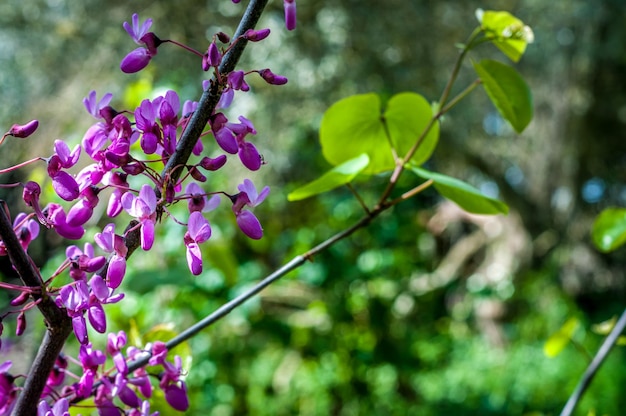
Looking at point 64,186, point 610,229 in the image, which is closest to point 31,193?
point 64,186

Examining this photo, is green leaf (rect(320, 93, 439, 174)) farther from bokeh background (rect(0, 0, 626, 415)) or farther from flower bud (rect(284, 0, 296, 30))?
bokeh background (rect(0, 0, 626, 415))

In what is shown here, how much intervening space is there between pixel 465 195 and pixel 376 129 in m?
0.09

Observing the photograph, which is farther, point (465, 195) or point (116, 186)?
point (465, 195)

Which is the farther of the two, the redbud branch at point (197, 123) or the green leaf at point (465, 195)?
the green leaf at point (465, 195)

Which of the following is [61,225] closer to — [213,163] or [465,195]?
[213,163]

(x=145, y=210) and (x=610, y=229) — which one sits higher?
(x=145, y=210)

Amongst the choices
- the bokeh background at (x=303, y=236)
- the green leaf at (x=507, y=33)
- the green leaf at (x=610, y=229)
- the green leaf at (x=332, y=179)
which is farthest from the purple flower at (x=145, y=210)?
the bokeh background at (x=303, y=236)

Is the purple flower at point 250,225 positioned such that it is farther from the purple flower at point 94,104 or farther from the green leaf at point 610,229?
the green leaf at point 610,229

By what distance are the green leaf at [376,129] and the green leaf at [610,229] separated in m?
0.17

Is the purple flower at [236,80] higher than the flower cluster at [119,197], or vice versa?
the purple flower at [236,80]

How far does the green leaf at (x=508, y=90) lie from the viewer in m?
0.34

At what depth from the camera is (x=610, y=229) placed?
48 cm

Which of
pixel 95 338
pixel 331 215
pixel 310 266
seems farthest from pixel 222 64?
pixel 331 215

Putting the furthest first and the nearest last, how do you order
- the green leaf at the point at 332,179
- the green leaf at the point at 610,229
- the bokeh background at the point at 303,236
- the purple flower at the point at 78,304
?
the bokeh background at the point at 303,236, the green leaf at the point at 610,229, the green leaf at the point at 332,179, the purple flower at the point at 78,304
